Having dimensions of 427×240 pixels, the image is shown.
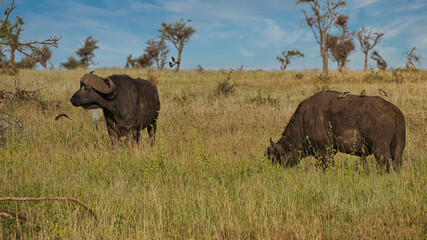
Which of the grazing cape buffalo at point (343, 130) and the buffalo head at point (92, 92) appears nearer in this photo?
the grazing cape buffalo at point (343, 130)

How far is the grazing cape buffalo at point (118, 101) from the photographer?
6715 mm

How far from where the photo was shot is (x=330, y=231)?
322 centimetres

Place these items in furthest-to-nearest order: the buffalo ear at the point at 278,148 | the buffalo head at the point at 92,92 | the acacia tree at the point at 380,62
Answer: the acacia tree at the point at 380,62 → the buffalo head at the point at 92,92 → the buffalo ear at the point at 278,148

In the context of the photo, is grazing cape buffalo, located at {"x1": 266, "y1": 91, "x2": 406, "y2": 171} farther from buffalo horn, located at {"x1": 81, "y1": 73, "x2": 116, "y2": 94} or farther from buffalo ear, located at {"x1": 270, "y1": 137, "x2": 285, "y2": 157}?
buffalo horn, located at {"x1": 81, "y1": 73, "x2": 116, "y2": 94}

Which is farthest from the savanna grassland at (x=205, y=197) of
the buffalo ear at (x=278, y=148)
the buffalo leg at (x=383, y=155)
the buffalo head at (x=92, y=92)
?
the buffalo head at (x=92, y=92)

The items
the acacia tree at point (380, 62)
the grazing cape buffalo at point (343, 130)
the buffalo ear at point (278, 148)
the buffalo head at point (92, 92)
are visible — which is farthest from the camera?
the acacia tree at point (380, 62)

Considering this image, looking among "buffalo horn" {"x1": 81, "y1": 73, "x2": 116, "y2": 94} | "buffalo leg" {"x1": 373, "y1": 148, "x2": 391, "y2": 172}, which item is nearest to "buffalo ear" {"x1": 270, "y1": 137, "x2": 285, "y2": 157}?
"buffalo leg" {"x1": 373, "y1": 148, "x2": 391, "y2": 172}

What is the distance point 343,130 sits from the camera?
5.34 metres

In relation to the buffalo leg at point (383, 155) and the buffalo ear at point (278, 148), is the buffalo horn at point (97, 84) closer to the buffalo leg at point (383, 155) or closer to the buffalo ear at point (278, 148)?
the buffalo ear at point (278, 148)

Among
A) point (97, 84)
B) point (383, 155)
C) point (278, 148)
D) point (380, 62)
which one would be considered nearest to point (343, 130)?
point (383, 155)

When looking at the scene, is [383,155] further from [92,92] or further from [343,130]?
[92,92]

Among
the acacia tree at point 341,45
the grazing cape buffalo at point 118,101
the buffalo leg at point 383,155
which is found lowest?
the buffalo leg at point 383,155

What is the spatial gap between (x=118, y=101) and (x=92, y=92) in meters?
0.56

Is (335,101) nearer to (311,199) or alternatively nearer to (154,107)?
(311,199)
